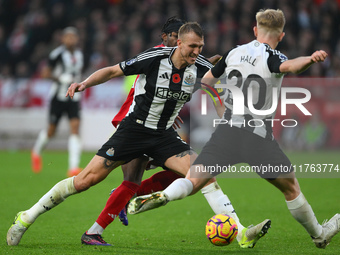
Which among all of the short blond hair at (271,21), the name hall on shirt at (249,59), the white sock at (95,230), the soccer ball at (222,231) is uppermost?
the short blond hair at (271,21)

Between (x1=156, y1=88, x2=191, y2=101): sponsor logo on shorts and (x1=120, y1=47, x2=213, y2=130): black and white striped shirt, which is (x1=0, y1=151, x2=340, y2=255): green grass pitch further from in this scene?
(x1=156, y1=88, x2=191, y2=101): sponsor logo on shorts

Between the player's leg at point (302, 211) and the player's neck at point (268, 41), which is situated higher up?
the player's neck at point (268, 41)

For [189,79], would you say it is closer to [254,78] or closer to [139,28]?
[254,78]

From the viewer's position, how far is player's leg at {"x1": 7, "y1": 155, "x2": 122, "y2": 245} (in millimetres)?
5418

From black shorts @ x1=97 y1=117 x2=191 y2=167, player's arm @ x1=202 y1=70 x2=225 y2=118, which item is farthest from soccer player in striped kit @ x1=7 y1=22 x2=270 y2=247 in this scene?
player's arm @ x1=202 y1=70 x2=225 y2=118

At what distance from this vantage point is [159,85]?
5477mm

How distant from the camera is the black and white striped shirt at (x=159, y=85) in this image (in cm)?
543

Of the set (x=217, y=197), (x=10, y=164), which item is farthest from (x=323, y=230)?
(x=10, y=164)

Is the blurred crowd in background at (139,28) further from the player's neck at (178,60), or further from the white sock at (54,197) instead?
the white sock at (54,197)

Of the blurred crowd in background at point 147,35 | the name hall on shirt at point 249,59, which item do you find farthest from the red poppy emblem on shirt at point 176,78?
the blurred crowd in background at point 147,35

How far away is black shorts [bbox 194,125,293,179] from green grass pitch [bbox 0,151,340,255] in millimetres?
892

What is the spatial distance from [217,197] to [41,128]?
1143cm

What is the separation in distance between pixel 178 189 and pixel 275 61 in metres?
1.24

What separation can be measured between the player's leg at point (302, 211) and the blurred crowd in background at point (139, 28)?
11.9 metres
